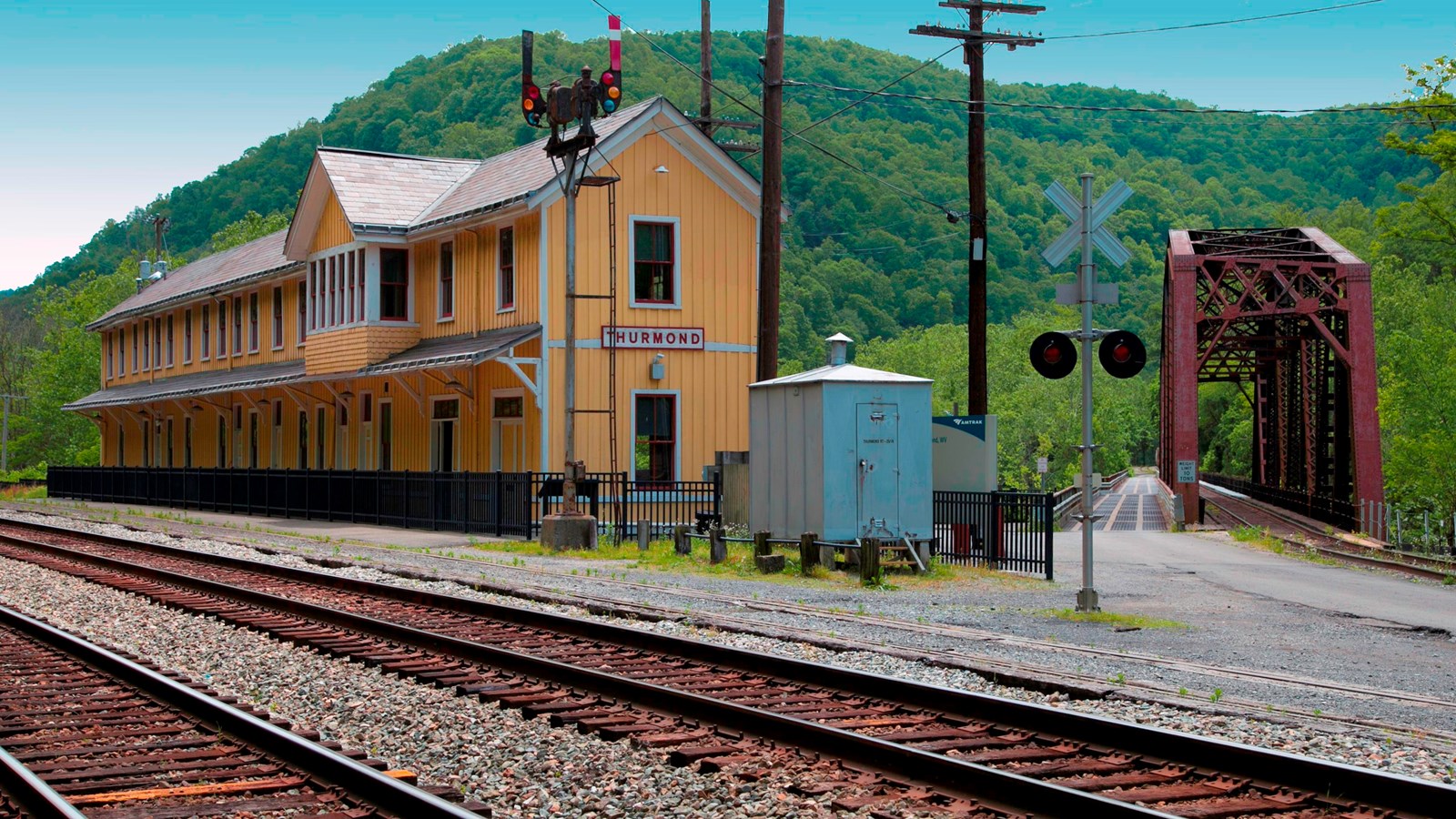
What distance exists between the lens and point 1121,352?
48.9 ft

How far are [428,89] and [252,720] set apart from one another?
303ft

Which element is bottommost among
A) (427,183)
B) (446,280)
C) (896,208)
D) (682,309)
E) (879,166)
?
(682,309)

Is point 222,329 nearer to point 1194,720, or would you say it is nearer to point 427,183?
point 427,183

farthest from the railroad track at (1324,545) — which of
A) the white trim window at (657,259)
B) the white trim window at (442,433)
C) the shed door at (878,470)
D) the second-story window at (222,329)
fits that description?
the second-story window at (222,329)

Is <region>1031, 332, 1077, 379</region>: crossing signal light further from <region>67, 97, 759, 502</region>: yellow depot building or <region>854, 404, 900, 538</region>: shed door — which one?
<region>67, 97, 759, 502</region>: yellow depot building

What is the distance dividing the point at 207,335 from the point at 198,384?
3722mm

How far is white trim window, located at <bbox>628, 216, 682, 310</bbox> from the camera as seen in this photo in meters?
30.8

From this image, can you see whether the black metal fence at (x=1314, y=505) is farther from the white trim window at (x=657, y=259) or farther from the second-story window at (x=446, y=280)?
the second-story window at (x=446, y=280)

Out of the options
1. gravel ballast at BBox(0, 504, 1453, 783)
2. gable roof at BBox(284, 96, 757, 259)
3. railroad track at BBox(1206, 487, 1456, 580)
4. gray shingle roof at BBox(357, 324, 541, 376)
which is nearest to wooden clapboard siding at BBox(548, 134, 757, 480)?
gable roof at BBox(284, 96, 757, 259)

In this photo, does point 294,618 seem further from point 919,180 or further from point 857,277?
point 857,277

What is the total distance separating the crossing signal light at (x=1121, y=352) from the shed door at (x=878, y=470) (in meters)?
5.46

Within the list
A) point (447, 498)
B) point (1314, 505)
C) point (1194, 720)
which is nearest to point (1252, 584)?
point (1194, 720)

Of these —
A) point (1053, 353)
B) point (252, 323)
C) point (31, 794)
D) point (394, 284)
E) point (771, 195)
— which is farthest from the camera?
point (252, 323)

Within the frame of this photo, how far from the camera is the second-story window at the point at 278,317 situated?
43.9 metres
